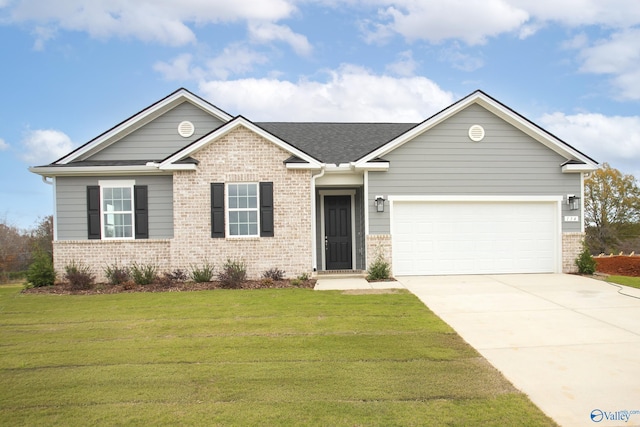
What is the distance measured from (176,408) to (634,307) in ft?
28.1

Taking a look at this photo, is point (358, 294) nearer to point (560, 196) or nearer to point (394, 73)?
point (560, 196)

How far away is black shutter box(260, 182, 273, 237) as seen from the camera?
12.2 m

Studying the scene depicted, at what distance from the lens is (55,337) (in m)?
6.86

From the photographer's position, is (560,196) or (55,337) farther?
(560,196)

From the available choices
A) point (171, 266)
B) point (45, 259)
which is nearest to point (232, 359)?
point (171, 266)

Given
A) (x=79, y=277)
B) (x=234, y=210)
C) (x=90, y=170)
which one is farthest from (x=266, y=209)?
(x=90, y=170)

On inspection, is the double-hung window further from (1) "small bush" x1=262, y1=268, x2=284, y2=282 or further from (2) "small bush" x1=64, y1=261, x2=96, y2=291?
(1) "small bush" x1=262, y1=268, x2=284, y2=282

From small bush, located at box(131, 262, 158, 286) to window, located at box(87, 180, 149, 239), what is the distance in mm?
919

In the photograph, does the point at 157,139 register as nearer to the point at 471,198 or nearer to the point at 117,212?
the point at 117,212

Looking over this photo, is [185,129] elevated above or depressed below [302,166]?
above

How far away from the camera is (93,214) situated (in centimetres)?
1288

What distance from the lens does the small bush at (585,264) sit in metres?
12.6

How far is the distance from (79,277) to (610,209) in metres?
34.8

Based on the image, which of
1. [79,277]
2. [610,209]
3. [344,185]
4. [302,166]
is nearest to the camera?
[79,277]
